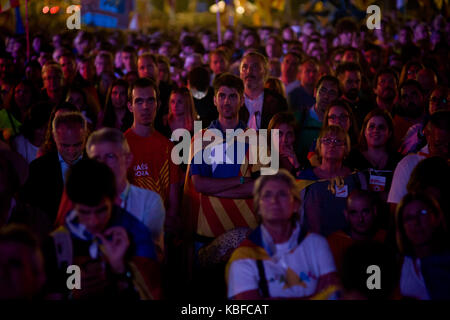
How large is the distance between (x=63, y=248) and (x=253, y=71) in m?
3.91

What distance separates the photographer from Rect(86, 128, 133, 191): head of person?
3.59 meters

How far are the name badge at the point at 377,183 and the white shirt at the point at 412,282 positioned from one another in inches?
55.3

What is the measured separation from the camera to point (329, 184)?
15.1ft

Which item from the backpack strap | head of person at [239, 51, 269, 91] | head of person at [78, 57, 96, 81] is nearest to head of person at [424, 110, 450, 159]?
head of person at [239, 51, 269, 91]

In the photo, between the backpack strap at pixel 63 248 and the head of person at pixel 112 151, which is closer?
the backpack strap at pixel 63 248

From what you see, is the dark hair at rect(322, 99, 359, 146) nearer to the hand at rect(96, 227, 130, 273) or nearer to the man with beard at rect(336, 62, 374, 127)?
the man with beard at rect(336, 62, 374, 127)

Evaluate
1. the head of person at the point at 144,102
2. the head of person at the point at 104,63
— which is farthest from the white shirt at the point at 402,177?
the head of person at the point at 104,63

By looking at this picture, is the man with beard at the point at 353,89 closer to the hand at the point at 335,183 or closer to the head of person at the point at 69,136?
the hand at the point at 335,183

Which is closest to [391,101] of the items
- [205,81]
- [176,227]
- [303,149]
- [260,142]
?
[303,149]

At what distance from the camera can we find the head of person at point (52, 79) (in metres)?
7.28

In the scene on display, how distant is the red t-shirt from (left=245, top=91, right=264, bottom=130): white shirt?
1.64 metres

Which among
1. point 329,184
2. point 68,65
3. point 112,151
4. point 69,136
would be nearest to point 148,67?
point 68,65
